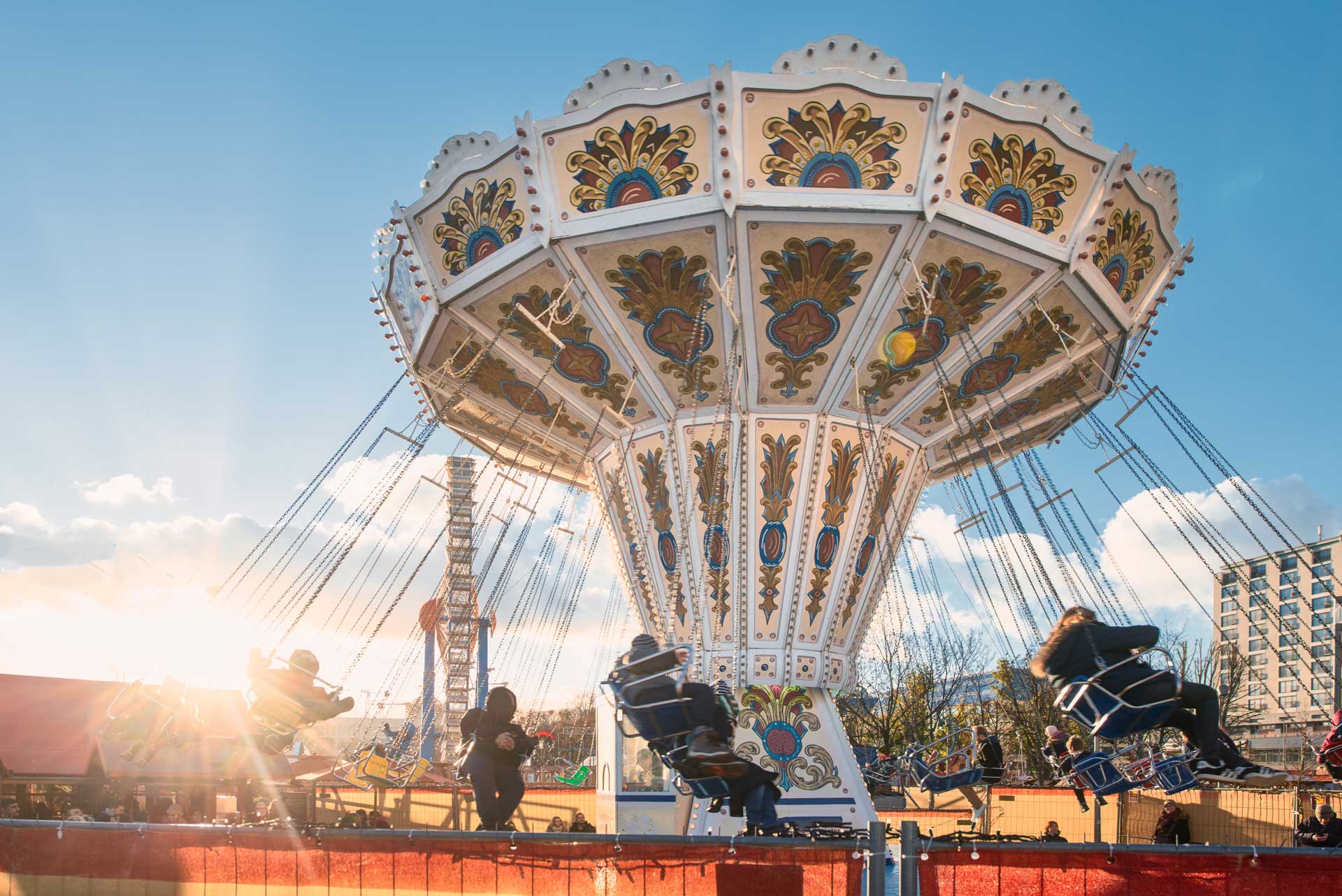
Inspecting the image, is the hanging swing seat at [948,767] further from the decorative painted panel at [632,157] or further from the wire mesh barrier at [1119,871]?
the decorative painted panel at [632,157]

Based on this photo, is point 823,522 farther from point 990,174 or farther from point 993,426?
point 990,174

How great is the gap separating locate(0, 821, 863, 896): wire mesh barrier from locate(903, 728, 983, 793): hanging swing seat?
6244 mm

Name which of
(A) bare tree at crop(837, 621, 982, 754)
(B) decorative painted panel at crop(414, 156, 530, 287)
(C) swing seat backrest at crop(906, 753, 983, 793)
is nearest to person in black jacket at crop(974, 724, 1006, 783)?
(C) swing seat backrest at crop(906, 753, 983, 793)

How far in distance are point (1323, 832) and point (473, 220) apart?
31.8 feet

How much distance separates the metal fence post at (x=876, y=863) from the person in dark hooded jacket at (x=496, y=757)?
9.86 ft

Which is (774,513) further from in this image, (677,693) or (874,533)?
(677,693)

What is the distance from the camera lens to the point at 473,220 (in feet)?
41.5

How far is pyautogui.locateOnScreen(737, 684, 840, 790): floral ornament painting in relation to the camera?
12.8 metres

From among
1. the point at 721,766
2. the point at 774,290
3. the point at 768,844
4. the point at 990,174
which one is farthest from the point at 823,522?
the point at 768,844

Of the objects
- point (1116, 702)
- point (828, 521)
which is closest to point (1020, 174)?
point (828, 521)

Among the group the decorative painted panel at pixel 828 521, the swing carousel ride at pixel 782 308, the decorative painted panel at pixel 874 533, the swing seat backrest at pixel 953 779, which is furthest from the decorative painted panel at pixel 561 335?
the swing seat backrest at pixel 953 779

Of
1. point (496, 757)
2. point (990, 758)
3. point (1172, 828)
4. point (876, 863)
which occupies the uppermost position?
point (496, 757)

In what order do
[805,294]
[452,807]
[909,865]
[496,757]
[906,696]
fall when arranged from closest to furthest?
[909,865]
[496,757]
[805,294]
[452,807]
[906,696]

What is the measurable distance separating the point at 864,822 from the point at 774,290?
5.87 meters
